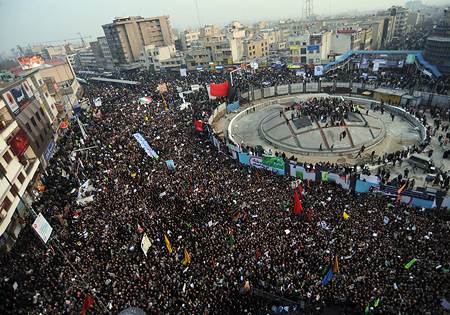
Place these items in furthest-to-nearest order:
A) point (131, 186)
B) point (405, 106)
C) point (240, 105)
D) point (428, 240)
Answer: point (240, 105) → point (405, 106) → point (131, 186) → point (428, 240)

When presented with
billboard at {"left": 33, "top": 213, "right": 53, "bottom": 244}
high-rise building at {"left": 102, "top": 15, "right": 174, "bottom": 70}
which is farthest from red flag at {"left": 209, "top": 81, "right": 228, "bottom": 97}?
high-rise building at {"left": 102, "top": 15, "right": 174, "bottom": 70}

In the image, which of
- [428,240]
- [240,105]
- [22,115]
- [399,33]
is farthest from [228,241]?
[399,33]

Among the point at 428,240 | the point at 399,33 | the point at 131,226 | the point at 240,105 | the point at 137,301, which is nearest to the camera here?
the point at 137,301

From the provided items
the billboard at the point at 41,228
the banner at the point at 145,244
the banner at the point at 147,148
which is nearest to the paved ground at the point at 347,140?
the banner at the point at 147,148

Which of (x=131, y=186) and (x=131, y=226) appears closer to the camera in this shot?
(x=131, y=226)

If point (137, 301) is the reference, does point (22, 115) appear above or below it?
above

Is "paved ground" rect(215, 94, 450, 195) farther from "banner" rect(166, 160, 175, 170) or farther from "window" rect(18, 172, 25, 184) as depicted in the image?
"window" rect(18, 172, 25, 184)

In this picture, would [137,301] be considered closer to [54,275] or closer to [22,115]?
[54,275]
